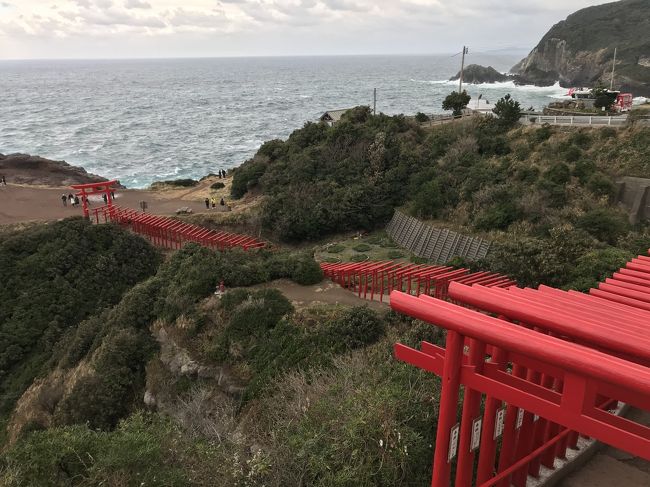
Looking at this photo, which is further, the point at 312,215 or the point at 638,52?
the point at 638,52

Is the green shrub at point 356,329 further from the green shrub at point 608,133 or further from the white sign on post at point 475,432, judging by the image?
the green shrub at point 608,133

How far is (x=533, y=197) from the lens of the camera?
2380 centimetres

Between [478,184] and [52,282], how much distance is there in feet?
73.0

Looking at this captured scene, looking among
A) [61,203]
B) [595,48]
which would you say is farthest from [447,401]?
[595,48]

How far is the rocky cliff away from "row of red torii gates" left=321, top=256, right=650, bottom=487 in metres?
44.5

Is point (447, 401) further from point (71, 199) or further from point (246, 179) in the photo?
point (71, 199)

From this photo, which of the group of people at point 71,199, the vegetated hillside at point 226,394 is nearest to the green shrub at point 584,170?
the vegetated hillside at point 226,394

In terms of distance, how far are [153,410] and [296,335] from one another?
202 inches

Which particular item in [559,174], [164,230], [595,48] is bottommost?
[164,230]

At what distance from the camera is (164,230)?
26203mm

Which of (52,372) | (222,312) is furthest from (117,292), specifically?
(222,312)

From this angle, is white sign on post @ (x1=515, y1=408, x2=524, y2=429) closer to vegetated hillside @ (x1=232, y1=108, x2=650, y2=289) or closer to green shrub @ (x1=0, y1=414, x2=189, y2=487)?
green shrub @ (x1=0, y1=414, x2=189, y2=487)

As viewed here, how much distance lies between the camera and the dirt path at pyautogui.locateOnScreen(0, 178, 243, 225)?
30.7 metres

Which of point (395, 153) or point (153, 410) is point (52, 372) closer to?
point (153, 410)
